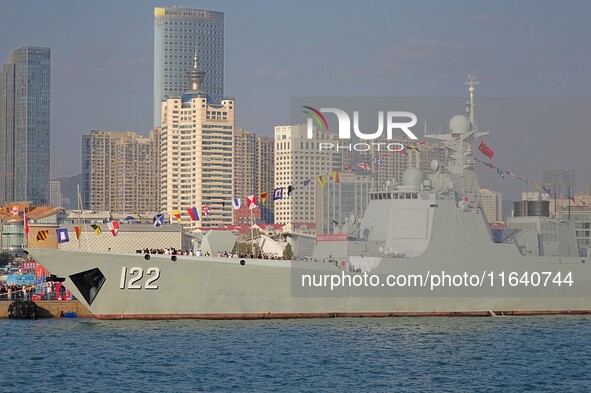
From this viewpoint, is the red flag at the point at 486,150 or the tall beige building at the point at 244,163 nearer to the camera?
the red flag at the point at 486,150

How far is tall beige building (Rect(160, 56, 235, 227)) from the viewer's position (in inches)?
6407

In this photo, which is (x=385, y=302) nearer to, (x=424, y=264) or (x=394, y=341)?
(x=424, y=264)

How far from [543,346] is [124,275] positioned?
16.2m

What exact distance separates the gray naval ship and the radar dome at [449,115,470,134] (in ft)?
0.15

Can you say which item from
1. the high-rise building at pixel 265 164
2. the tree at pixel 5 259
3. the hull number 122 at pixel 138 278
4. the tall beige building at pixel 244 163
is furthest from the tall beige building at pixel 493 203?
the high-rise building at pixel 265 164

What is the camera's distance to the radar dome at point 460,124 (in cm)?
4834

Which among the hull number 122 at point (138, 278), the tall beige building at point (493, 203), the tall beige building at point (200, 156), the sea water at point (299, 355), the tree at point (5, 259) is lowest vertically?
the sea water at point (299, 355)

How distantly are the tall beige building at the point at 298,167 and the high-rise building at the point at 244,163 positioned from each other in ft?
108

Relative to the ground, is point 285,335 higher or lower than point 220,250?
lower

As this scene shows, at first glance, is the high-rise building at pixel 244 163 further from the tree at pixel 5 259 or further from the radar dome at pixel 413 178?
the radar dome at pixel 413 178

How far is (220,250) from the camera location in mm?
43188

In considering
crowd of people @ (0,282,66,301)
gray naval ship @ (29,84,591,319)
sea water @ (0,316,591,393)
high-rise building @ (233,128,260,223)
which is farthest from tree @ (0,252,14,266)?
sea water @ (0,316,591,393)

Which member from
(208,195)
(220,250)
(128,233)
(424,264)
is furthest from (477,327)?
(208,195)

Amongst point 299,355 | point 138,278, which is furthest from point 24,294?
point 299,355
